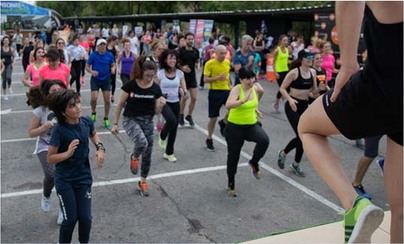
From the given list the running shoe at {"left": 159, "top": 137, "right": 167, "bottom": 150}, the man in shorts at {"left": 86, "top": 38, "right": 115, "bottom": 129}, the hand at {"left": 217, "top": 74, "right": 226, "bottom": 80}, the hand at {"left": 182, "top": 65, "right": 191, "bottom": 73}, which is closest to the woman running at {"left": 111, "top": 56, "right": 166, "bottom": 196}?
the running shoe at {"left": 159, "top": 137, "right": 167, "bottom": 150}

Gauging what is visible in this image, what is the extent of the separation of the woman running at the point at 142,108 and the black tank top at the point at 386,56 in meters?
4.10

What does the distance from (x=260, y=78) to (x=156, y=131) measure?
31.1 ft

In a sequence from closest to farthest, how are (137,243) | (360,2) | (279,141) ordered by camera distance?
1. (360,2)
2. (137,243)
3. (279,141)

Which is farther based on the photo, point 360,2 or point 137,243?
point 137,243

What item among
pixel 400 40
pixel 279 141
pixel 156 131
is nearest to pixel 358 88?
pixel 400 40

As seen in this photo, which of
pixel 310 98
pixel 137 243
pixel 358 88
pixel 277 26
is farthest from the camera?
pixel 277 26

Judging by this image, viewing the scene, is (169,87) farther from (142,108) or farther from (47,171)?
(47,171)

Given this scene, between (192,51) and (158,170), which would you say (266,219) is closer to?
(158,170)

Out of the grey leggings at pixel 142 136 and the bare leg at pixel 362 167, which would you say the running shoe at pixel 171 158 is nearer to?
the grey leggings at pixel 142 136

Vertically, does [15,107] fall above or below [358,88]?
below

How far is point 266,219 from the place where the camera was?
493 centimetres

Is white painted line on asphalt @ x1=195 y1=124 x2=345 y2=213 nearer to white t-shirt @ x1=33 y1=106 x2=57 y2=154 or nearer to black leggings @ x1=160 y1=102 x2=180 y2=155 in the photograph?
black leggings @ x1=160 y1=102 x2=180 y2=155

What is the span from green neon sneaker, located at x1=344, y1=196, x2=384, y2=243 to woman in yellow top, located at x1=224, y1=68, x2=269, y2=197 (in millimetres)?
3633

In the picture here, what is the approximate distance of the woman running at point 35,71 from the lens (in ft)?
26.1
